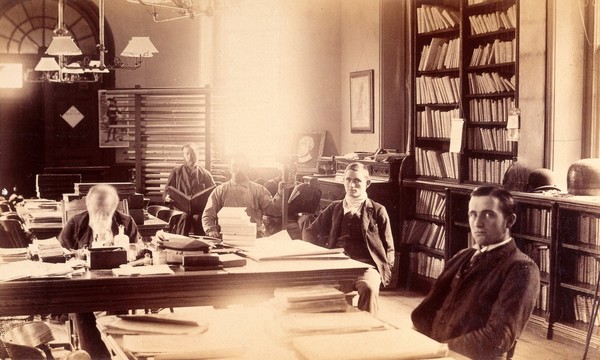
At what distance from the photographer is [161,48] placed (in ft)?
38.7

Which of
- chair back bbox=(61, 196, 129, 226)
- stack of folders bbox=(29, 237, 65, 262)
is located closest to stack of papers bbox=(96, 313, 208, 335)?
Answer: stack of folders bbox=(29, 237, 65, 262)

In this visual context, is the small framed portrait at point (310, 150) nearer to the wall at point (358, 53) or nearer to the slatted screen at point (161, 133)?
the wall at point (358, 53)

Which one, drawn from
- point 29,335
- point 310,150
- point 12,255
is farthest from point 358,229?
point 310,150

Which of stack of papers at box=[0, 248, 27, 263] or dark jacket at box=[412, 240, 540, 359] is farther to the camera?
stack of papers at box=[0, 248, 27, 263]

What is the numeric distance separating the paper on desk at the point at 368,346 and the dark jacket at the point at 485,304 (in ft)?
2.26

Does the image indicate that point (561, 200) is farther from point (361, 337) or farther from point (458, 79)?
point (361, 337)

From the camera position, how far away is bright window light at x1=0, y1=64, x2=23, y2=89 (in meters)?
11.5

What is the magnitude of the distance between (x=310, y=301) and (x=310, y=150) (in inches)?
311

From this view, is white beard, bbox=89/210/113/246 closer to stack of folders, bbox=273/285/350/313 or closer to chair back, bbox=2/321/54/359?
chair back, bbox=2/321/54/359

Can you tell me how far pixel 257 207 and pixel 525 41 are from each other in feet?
8.81

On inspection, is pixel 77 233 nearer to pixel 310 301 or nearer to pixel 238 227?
pixel 238 227

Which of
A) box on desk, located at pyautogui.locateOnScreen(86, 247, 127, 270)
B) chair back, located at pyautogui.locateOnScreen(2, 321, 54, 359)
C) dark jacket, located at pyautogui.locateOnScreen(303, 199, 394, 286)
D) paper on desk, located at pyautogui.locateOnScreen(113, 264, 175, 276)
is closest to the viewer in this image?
chair back, located at pyautogui.locateOnScreen(2, 321, 54, 359)

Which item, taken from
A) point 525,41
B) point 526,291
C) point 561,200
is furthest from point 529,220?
point 526,291

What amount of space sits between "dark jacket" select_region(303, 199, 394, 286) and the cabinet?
1.82 metres
